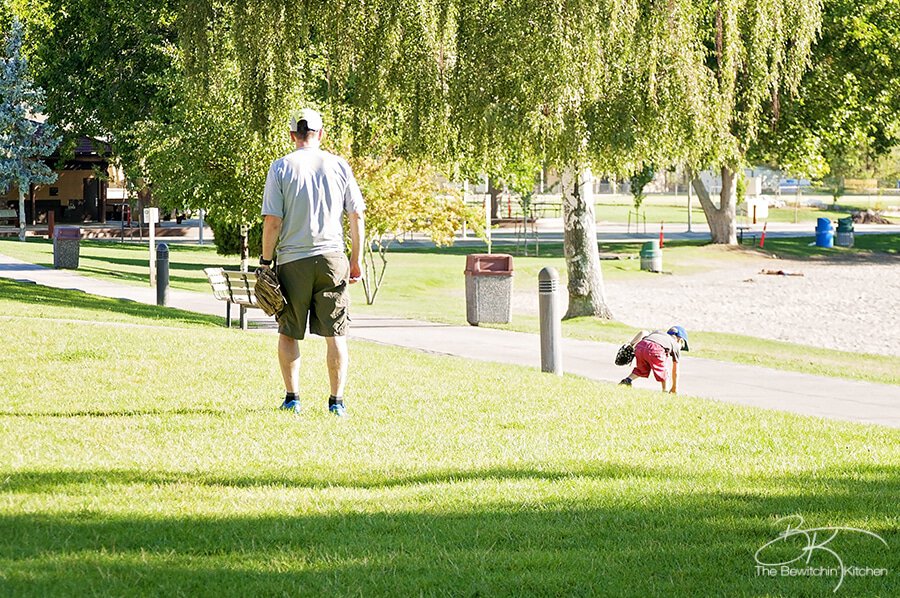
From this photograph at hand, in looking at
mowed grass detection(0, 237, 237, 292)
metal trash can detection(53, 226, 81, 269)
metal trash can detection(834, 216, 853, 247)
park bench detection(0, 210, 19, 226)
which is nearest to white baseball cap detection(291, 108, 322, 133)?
mowed grass detection(0, 237, 237, 292)

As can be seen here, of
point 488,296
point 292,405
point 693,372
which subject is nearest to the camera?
point 292,405

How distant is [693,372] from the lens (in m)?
14.8

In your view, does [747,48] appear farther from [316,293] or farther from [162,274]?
[316,293]

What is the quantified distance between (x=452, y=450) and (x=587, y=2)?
9.94m

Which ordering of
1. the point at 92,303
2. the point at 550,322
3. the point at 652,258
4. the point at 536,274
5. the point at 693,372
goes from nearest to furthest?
the point at 550,322 → the point at 693,372 → the point at 92,303 → the point at 536,274 → the point at 652,258

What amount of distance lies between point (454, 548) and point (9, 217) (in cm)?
5521

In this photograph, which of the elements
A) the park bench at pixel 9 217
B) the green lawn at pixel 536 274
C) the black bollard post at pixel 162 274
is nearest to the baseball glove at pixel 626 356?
Result: the green lawn at pixel 536 274

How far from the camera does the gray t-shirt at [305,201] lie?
838cm

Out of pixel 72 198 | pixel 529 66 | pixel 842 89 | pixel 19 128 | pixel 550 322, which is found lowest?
pixel 550 322

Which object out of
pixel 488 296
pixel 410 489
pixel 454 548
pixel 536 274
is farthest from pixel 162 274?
pixel 454 548

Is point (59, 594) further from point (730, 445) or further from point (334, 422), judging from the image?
point (730, 445)

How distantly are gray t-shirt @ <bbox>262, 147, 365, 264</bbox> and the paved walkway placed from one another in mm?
5040

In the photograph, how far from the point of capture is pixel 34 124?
49312mm

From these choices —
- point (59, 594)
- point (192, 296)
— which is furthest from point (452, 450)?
point (192, 296)
